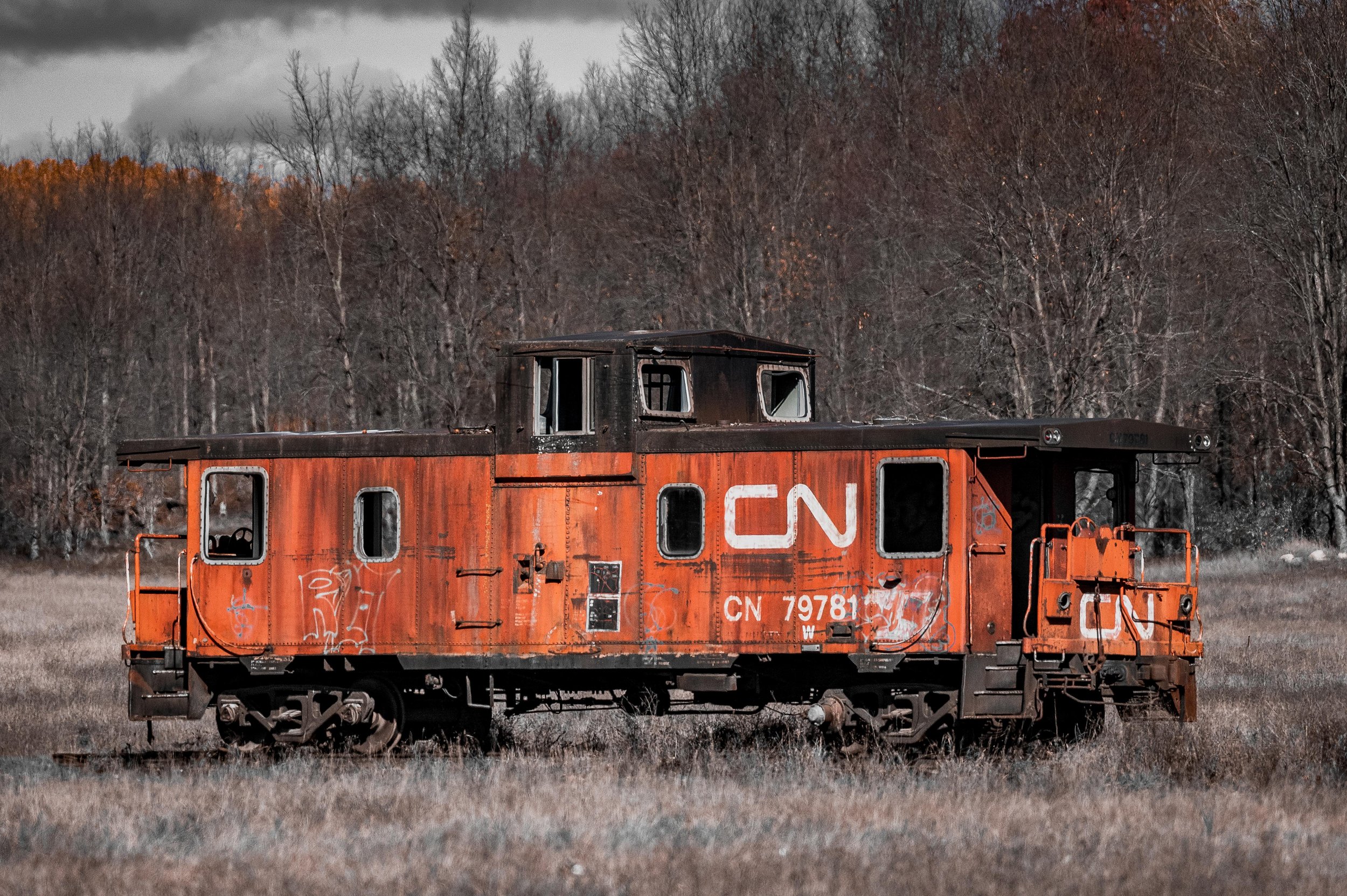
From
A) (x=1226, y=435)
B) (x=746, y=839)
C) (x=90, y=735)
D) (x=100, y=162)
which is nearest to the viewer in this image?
(x=746, y=839)

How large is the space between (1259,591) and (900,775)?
70.5 ft

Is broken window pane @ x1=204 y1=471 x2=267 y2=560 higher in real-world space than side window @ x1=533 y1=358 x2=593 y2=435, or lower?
lower

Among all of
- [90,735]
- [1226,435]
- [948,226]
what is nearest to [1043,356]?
[948,226]

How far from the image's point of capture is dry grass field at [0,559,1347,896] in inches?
352

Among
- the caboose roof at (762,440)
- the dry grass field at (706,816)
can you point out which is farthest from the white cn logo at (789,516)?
the dry grass field at (706,816)

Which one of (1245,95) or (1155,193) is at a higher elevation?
(1245,95)

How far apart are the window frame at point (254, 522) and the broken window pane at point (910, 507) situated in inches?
256

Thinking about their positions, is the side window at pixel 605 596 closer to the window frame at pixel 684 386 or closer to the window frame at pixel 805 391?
the window frame at pixel 684 386

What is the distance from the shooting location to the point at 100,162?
261 ft

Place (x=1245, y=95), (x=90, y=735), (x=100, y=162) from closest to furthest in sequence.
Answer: (x=90, y=735), (x=1245, y=95), (x=100, y=162)

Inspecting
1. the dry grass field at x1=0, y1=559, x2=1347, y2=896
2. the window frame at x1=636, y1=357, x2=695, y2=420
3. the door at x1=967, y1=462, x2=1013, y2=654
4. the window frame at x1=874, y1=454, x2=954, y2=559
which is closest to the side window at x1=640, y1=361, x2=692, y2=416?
the window frame at x1=636, y1=357, x2=695, y2=420

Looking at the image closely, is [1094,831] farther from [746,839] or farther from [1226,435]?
[1226,435]

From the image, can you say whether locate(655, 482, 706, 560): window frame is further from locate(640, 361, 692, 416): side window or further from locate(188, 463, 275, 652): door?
locate(188, 463, 275, 652): door

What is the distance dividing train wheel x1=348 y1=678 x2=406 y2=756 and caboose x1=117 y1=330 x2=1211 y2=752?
3cm
